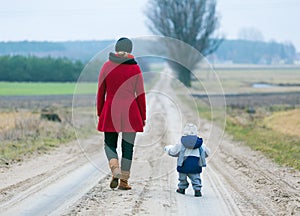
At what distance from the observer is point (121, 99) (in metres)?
9.62

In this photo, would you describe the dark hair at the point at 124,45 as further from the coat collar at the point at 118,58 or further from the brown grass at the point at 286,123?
the brown grass at the point at 286,123

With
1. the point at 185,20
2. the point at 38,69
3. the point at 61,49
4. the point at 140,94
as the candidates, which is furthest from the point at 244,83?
the point at 140,94

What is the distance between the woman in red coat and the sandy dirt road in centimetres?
78

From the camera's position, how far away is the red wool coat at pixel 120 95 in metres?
9.55

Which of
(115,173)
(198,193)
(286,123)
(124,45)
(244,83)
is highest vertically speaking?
(124,45)

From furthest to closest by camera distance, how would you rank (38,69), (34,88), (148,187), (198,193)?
1. (38,69)
2. (34,88)
3. (148,187)
4. (198,193)

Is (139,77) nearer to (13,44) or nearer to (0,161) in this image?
(0,161)

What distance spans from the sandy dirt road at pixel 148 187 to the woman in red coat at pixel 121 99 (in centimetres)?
78

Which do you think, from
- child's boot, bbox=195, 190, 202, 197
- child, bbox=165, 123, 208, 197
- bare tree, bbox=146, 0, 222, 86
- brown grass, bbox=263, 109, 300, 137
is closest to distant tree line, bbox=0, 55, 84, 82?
bare tree, bbox=146, 0, 222, 86

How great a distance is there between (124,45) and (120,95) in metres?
0.75

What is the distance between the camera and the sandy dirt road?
8258mm

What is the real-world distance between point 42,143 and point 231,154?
5.14 metres

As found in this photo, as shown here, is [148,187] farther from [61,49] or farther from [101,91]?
[61,49]

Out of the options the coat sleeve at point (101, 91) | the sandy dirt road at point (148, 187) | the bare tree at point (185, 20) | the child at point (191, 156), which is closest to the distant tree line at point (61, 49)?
the bare tree at point (185, 20)
